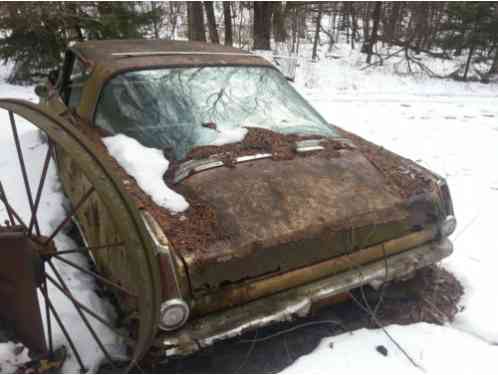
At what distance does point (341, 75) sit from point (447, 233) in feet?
35.2

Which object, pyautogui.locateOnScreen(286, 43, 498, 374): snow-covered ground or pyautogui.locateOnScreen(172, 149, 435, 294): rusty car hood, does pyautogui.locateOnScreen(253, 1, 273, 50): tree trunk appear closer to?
pyautogui.locateOnScreen(286, 43, 498, 374): snow-covered ground

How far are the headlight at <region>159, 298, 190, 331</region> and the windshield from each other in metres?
1.04

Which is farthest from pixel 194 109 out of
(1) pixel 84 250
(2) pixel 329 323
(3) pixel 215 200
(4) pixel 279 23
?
(4) pixel 279 23

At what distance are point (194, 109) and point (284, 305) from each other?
1.57m

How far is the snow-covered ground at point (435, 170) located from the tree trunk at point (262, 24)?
7.58 ft

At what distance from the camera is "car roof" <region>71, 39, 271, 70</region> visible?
3057mm

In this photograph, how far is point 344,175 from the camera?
2.52m

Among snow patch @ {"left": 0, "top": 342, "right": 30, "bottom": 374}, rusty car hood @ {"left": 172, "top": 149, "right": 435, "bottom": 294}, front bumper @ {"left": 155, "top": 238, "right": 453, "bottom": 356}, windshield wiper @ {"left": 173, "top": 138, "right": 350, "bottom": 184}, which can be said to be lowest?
snow patch @ {"left": 0, "top": 342, "right": 30, "bottom": 374}

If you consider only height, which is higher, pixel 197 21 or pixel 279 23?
pixel 197 21

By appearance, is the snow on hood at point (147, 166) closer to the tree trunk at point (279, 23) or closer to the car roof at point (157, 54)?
the car roof at point (157, 54)

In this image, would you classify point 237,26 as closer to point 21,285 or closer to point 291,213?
point 291,213

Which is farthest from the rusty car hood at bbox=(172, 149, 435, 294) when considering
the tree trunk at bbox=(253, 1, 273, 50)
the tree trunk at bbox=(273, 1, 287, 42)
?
the tree trunk at bbox=(273, 1, 287, 42)

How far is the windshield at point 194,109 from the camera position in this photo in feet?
8.88

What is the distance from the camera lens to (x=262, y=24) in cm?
1367
